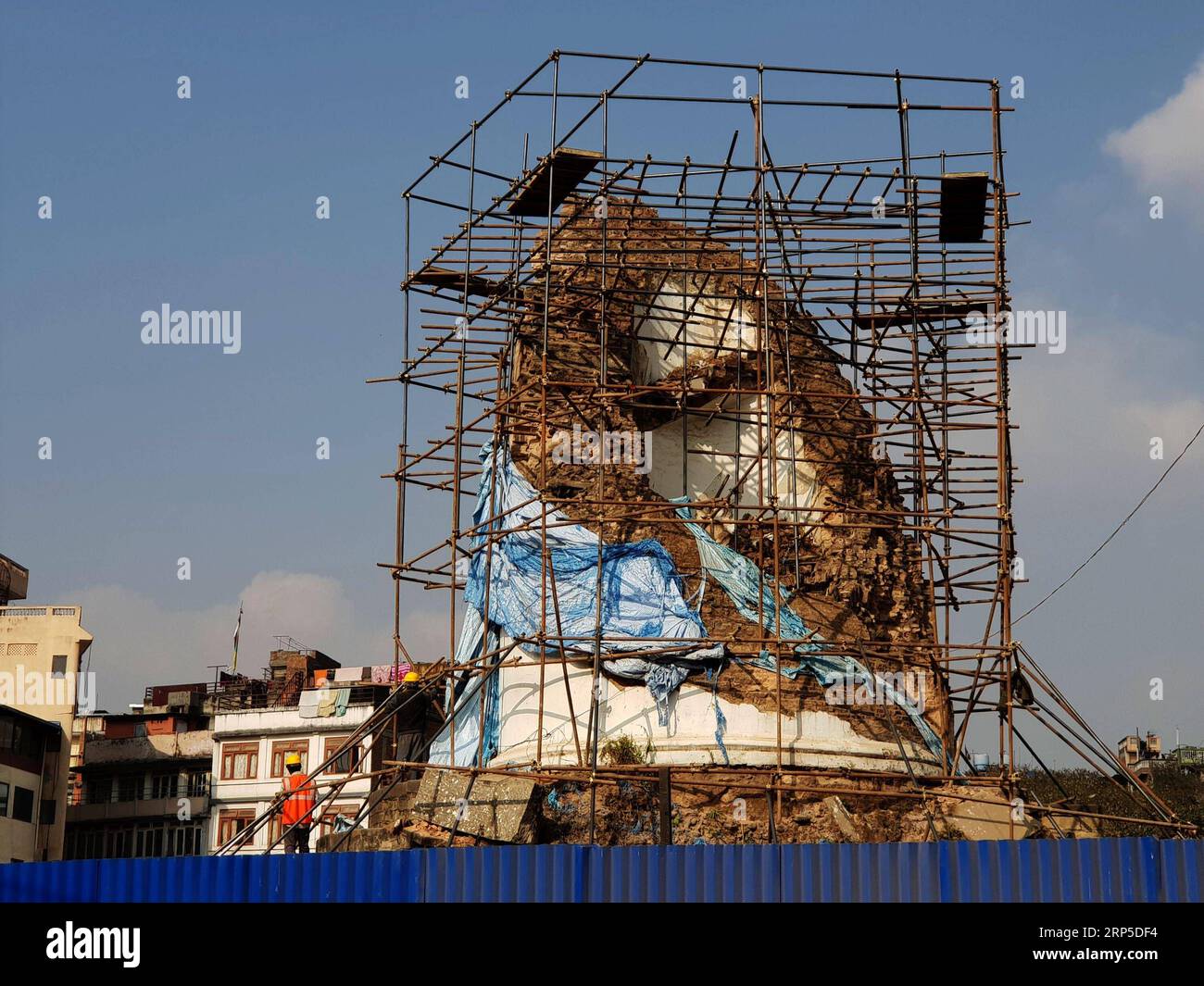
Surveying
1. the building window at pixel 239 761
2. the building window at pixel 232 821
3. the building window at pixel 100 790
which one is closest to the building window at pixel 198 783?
the building window at pixel 239 761

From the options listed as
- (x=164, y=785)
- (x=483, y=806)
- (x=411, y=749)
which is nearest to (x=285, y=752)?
(x=164, y=785)

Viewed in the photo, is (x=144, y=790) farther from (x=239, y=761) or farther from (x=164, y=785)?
(x=239, y=761)

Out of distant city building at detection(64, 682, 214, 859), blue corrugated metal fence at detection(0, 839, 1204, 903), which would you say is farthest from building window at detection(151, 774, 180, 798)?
blue corrugated metal fence at detection(0, 839, 1204, 903)

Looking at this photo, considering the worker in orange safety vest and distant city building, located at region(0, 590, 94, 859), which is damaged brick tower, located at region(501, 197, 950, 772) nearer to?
the worker in orange safety vest

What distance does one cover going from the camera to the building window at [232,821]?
157 ft

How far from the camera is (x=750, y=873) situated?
19734 millimetres

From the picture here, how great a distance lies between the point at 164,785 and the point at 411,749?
19.2 m

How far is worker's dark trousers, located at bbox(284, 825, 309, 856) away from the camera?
2569cm

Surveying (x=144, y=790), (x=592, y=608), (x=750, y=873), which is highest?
(x=592, y=608)

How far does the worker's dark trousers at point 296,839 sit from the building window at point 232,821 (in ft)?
A: 73.4

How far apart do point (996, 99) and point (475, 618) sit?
1279 centimetres
